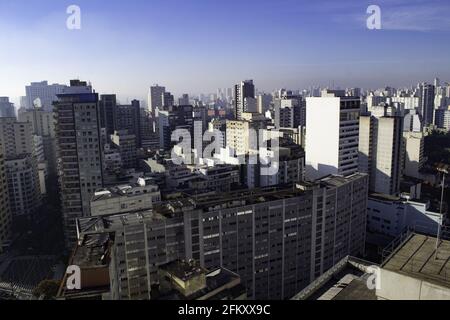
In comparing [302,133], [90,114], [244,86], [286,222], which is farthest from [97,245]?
[244,86]

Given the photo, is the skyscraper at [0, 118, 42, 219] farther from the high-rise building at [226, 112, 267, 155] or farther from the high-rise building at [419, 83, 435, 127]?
the high-rise building at [419, 83, 435, 127]

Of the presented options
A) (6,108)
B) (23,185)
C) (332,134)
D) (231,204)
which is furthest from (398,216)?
(6,108)

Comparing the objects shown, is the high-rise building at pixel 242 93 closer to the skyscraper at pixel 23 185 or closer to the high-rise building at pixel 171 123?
the high-rise building at pixel 171 123

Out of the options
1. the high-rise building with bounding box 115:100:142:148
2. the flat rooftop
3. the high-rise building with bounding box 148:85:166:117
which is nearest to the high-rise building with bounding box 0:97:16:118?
the high-rise building with bounding box 115:100:142:148

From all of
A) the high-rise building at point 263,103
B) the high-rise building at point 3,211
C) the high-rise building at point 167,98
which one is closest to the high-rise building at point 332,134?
the high-rise building at point 3,211
